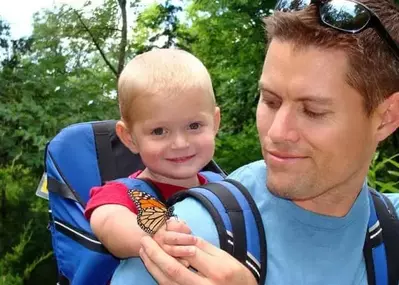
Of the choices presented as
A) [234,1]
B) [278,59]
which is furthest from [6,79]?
[278,59]

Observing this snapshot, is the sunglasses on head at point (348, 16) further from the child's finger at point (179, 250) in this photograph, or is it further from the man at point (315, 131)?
the child's finger at point (179, 250)

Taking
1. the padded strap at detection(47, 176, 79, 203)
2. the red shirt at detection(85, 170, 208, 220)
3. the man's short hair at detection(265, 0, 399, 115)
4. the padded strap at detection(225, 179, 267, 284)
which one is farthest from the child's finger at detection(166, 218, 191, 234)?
the padded strap at detection(47, 176, 79, 203)

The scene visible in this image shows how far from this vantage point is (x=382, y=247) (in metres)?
1.66

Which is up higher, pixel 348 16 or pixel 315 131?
pixel 348 16

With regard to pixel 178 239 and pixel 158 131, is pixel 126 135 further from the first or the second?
pixel 178 239

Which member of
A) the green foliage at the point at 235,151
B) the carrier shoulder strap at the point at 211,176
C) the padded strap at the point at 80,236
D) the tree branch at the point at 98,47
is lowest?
the green foliage at the point at 235,151

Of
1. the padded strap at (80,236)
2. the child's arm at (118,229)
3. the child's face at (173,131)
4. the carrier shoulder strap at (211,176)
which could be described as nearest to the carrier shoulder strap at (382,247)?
the child's arm at (118,229)

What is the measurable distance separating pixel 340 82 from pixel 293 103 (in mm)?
112

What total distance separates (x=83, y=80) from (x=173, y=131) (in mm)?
4930

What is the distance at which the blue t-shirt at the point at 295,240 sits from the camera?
1.51 metres

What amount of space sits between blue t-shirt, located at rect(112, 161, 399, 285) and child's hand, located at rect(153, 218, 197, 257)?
0.03m

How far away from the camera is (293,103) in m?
1.56

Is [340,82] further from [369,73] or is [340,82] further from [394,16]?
[394,16]

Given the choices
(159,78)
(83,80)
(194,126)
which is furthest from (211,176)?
(83,80)
